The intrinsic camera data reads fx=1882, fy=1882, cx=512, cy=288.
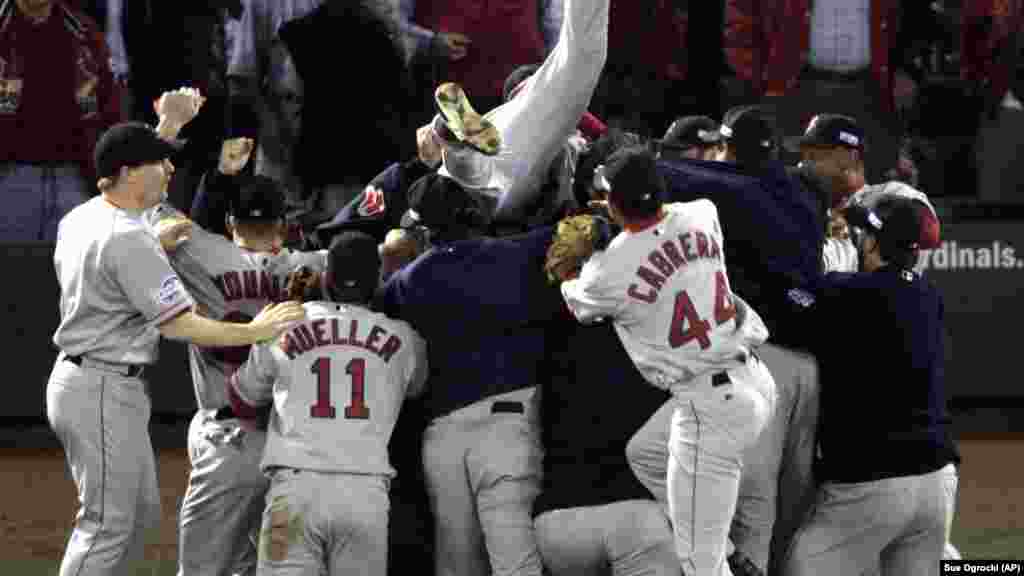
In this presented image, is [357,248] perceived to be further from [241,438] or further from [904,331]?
[904,331]

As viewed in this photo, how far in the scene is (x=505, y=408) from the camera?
662cm

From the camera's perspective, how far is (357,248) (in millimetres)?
6516

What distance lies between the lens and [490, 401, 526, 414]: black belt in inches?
260

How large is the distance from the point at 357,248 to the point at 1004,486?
5.44 meters

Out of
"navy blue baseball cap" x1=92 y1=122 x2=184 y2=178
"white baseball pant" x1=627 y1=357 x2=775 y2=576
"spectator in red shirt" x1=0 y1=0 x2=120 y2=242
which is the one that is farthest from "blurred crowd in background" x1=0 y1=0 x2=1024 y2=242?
"white baseball pant" x1=627 y1=357 x2=775 y2=576

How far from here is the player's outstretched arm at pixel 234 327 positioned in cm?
650

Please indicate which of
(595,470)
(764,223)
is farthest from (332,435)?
(764,223)

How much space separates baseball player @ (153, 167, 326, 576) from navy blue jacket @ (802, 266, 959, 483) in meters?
1.98

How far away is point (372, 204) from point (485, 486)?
1395 mm

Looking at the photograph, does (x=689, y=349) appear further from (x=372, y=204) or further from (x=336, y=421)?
(x=372, y=204)

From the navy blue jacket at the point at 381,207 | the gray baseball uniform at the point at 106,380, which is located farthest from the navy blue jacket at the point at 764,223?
the gray baseball uniform at the point at 106,380

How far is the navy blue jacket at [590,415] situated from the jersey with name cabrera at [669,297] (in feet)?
0.66

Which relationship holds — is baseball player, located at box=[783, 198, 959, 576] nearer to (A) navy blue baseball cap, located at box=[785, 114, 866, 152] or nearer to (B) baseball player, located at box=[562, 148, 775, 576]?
(B) baseball player, located at box=[562, 148, 775, 576]

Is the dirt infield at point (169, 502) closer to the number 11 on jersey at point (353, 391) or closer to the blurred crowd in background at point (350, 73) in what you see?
the blurred crowd in background at point (350, 73)
